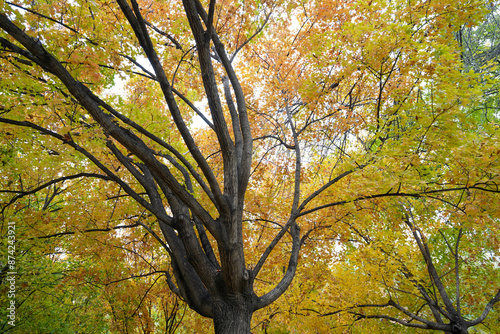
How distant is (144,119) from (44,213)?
9.16 ft

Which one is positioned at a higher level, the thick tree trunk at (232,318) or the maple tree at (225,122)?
the maple tree at (225,122)

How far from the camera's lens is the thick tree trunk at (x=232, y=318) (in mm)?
3332

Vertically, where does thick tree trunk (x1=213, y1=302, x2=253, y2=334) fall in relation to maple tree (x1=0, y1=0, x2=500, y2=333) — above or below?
below

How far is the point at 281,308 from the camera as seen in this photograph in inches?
255

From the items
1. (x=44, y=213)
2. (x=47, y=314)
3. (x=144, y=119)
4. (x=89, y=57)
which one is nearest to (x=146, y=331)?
(x=47, y=314)

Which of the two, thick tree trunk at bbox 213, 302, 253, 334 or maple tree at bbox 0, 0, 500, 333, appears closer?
maple tree at bbox 0, 0, 500, 333

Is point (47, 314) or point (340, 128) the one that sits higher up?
point (340, 128)

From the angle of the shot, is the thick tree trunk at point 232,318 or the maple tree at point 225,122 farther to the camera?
the thick tree trunk at point 232,318

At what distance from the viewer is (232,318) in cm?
339

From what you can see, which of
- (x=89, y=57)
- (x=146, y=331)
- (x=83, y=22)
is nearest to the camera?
(x=89, y=57)

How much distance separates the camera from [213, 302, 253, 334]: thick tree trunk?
3.33m

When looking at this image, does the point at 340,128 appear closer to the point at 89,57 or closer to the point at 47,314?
the point at 89,57

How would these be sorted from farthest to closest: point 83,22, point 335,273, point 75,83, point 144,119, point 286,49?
point 335,273
point 286,49
point 144,119
point 83,22
point 75,83

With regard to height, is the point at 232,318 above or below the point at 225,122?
below
